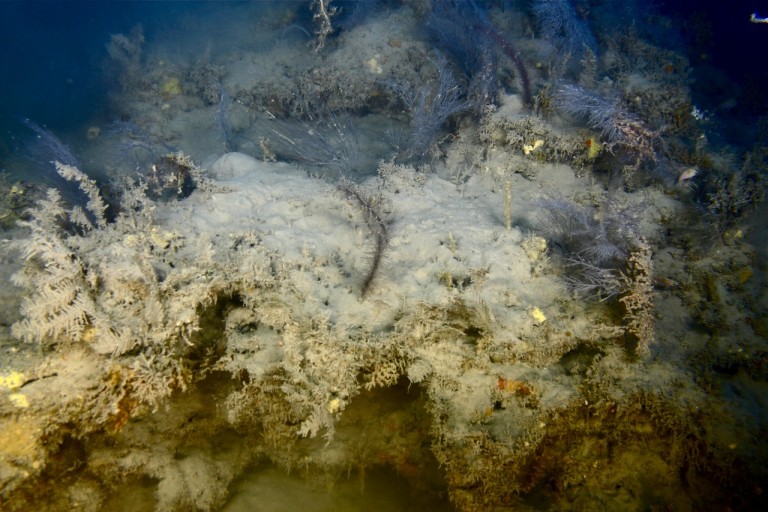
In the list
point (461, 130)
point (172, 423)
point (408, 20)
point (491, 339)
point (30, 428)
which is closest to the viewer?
point (30, 428)

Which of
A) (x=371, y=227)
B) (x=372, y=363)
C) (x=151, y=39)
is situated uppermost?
(x=151, y=39)

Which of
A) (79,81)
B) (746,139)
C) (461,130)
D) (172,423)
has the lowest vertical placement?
(172,423)

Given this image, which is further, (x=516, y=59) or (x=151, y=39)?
(x=151, y=39)

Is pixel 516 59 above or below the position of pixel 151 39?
below

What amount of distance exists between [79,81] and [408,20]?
966 cm

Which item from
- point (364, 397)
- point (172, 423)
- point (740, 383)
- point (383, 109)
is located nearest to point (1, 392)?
point (172, 423)

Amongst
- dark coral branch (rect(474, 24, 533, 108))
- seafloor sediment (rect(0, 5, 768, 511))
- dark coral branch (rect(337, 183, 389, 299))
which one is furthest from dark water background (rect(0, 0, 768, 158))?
seafloor sediment (rect(0, 5, 768, 511))

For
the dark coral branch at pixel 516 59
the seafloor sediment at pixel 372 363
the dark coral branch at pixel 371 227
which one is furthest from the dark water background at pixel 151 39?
the seafloor sediment at pixel 372 363

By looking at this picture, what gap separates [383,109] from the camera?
23.1 ft

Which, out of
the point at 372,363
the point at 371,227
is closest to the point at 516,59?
the point at 371,227

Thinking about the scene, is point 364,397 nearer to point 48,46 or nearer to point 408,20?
point 408,20

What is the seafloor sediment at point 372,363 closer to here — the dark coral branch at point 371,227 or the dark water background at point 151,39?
the dark coral branch at point 371,227

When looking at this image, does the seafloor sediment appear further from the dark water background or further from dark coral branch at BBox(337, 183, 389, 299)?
the dark water background

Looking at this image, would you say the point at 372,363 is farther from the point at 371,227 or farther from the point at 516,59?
the point at 516,59
